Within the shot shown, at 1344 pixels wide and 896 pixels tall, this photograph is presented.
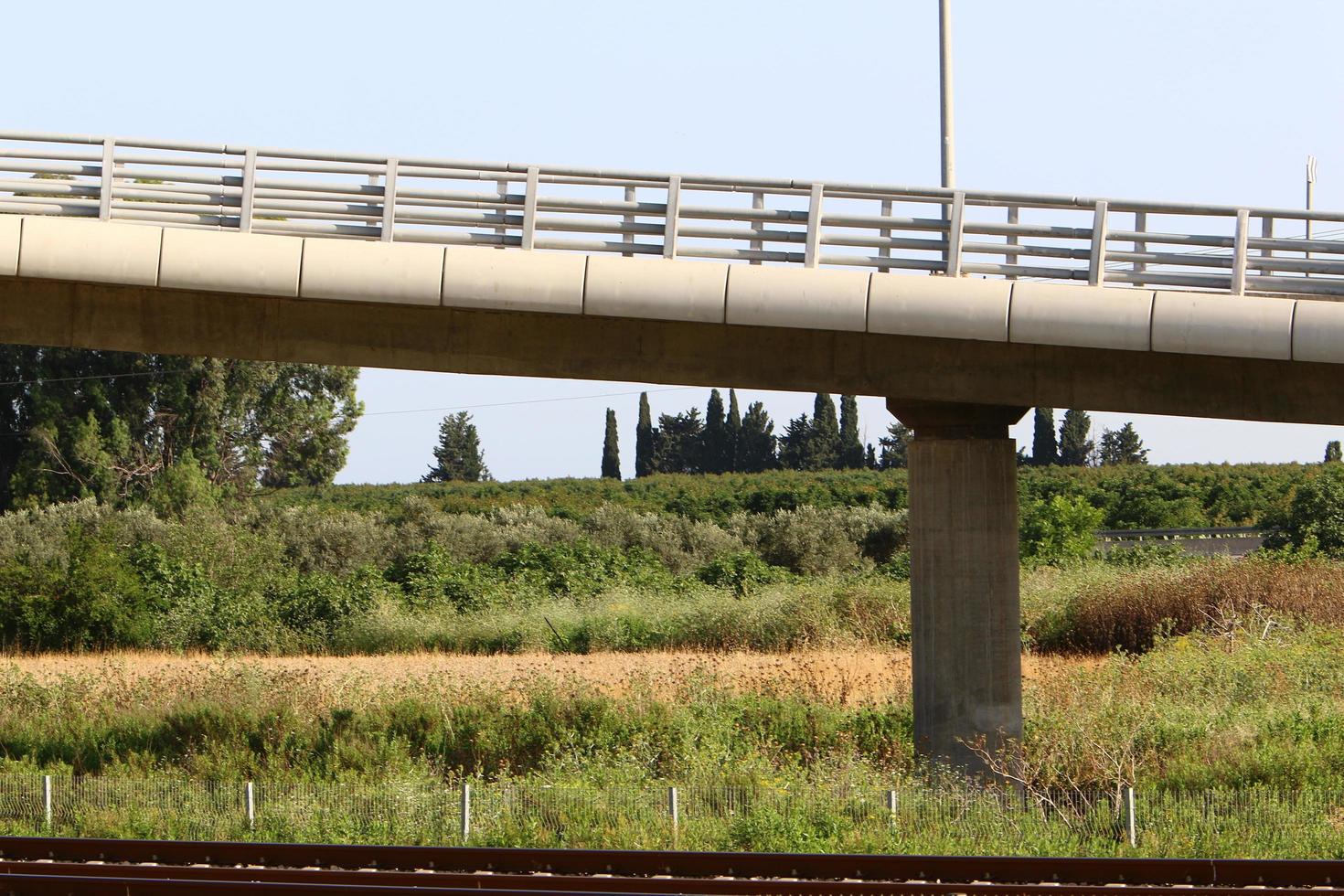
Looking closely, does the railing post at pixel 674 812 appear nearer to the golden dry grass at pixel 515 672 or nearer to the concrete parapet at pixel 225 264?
the golden dry grass at pixel 515 672

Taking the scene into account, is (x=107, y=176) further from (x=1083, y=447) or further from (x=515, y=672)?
(x=1083, y=447)

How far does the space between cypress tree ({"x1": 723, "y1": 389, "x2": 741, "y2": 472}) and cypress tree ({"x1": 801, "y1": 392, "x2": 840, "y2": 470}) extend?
4.45 metres

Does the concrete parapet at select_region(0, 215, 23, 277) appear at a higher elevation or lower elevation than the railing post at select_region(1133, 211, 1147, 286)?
lower

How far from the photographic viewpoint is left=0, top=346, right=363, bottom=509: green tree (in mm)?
49188

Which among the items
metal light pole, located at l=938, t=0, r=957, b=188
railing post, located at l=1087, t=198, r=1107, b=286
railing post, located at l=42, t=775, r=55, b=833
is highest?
metal light pole, located at l=938, t=0, r=957, b=188

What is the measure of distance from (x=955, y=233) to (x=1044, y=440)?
66095 mm

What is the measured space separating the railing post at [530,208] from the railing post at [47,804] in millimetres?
7720

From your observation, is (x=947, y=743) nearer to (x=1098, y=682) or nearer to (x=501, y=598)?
(x=1098, y=682)

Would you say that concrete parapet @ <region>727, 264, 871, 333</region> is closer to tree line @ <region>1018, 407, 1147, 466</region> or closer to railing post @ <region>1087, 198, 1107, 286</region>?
railing post @ <region>1087, 198, 1107, 286</region>

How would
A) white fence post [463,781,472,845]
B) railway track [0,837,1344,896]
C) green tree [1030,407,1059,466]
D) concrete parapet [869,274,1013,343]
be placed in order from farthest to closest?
1. green tree [1030,407,1059,466]
2. concrete parapet [869,274,1013,343]
3. white fence post [463,781,472,845]
4. railway track [0,837,1344,896]

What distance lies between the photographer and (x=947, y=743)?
15719 mm

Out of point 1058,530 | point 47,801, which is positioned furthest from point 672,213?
point 1058,530

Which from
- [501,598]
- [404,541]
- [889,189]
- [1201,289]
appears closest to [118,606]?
[501,598]

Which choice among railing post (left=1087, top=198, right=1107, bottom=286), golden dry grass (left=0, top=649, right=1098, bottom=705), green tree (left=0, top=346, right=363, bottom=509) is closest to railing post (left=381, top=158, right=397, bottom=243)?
golden dry grass (left=0, top=649, right=1098, bottom=705)
